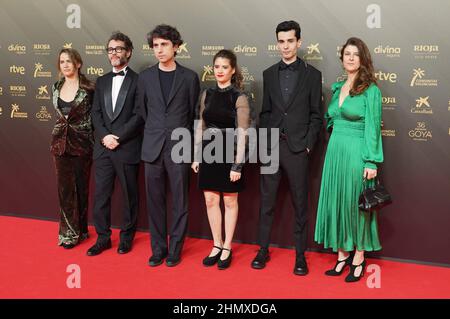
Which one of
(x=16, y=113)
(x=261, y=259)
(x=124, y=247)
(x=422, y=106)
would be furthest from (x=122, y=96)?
(x=422, y=106)

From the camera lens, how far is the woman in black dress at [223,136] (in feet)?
11.7

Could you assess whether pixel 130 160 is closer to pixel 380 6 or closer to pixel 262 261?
pixel 262 261

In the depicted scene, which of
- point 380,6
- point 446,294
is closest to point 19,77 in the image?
point 380,6

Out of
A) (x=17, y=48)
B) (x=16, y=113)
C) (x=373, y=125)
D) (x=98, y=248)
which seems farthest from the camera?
(x=16, y=113)

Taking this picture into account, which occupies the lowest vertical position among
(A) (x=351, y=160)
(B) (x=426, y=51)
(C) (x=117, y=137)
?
(A) (x=351, y=160)

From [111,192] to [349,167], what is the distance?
6.65 ft

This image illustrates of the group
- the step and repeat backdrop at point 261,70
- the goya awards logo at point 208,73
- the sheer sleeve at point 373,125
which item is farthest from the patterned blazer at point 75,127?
the sheer sleeve at point 373,125

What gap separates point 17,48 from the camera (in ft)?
16.4

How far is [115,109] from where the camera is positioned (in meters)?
3.92

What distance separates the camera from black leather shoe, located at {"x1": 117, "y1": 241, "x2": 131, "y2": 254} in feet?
13.3

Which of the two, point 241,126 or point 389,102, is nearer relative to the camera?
point 241,126

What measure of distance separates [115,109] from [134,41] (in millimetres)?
947

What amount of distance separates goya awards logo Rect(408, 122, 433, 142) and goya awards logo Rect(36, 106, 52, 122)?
Answer: 359 cm

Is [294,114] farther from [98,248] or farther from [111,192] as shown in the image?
[98,248]
